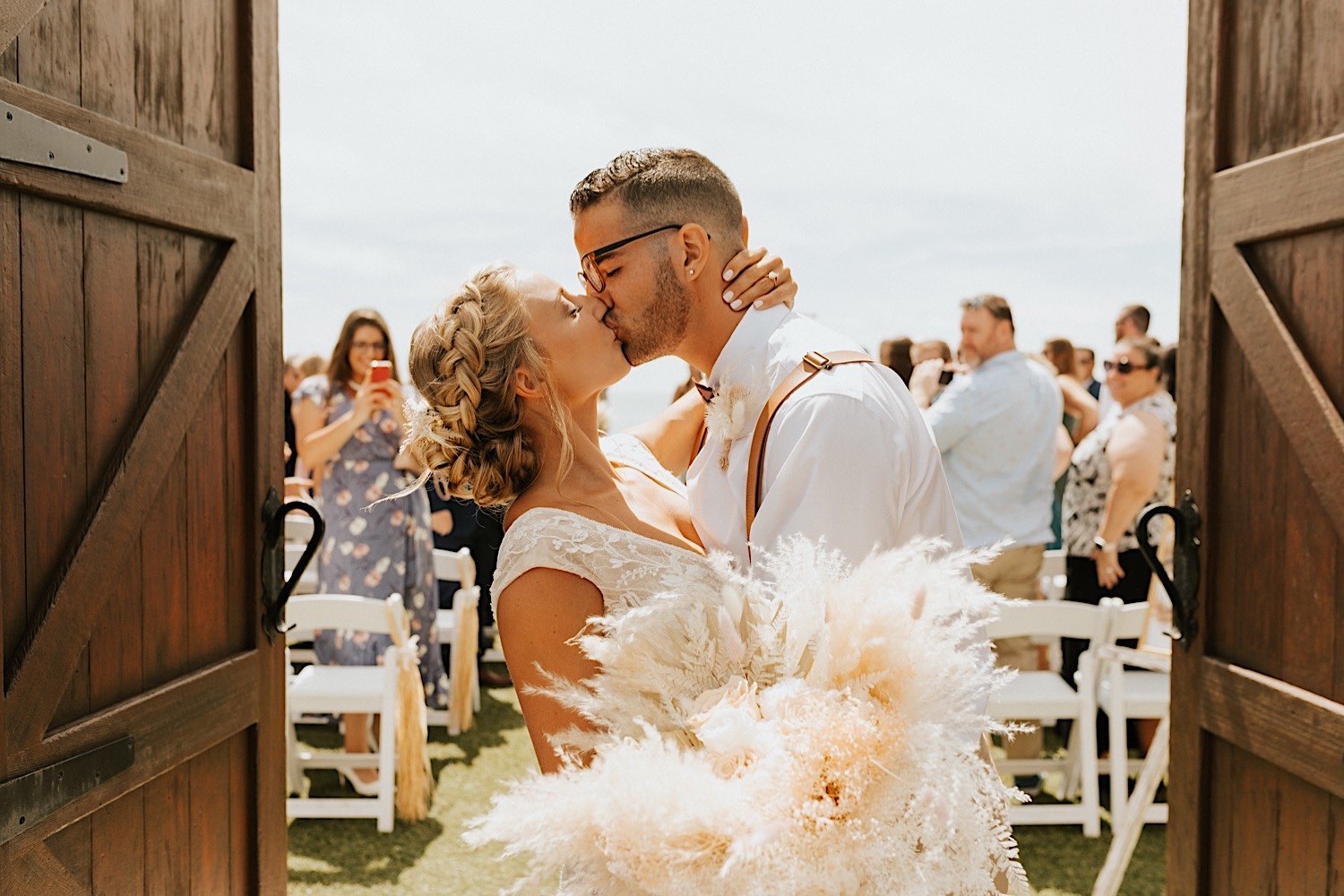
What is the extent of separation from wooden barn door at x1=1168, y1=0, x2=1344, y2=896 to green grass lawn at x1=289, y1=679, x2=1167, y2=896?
7.44 ft

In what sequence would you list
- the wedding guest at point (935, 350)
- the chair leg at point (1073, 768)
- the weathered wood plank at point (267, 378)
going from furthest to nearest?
the wedding guest at point (935, 350), the chair leg at point (1073, 768), the weathered wood plank at point (267, 378)

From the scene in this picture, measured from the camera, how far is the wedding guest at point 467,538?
842cm

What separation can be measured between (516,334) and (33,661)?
1166 millimetres

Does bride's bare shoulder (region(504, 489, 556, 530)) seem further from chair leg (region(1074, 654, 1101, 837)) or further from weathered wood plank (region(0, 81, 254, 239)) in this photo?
chair leg (region(1074, 654, 1101, 837))

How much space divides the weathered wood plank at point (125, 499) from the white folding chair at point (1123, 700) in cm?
446

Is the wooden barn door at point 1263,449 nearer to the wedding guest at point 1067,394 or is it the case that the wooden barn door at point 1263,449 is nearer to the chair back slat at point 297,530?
the wedding guest at point 1067,394

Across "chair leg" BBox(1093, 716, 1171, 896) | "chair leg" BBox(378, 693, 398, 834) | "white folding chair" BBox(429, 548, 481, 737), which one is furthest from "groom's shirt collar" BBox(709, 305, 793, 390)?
"white folding chair" BBox(429, 548, 481, 737)

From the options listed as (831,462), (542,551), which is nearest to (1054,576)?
(542,551)

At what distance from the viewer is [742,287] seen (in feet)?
7.82

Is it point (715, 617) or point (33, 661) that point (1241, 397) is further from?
point (33, 661)

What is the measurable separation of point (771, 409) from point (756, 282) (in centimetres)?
49

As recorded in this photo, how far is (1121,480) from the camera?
19.7 feet

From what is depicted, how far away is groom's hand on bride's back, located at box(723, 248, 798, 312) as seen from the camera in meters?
2.37

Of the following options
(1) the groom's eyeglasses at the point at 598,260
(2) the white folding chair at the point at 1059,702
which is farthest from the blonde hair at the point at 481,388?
(2) the white folding chair at the point at 1059,702
